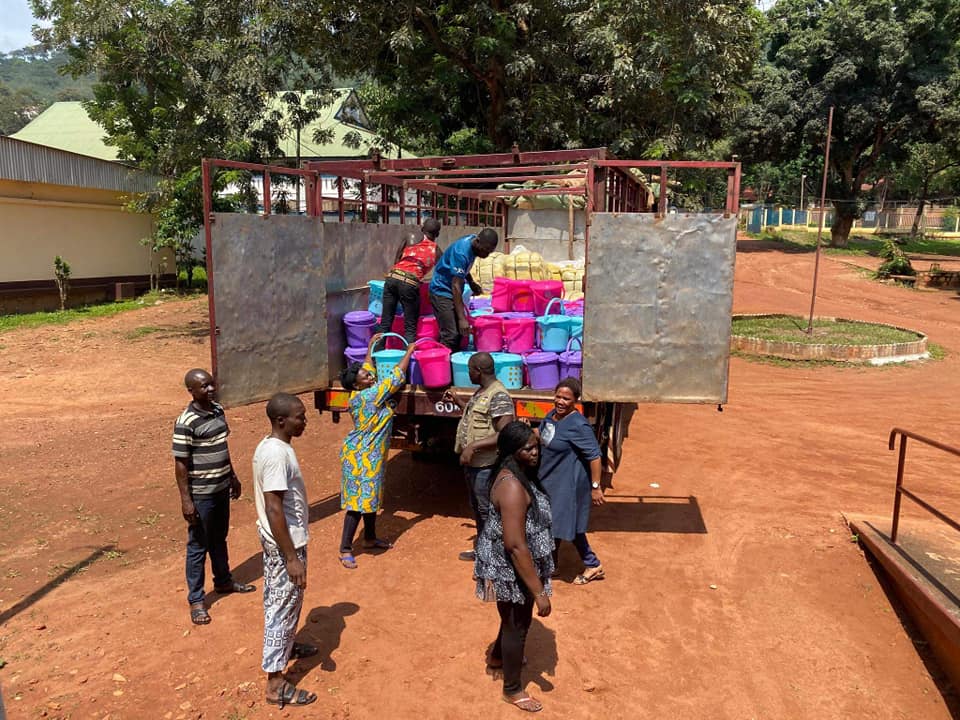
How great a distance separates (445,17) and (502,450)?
13.0 m

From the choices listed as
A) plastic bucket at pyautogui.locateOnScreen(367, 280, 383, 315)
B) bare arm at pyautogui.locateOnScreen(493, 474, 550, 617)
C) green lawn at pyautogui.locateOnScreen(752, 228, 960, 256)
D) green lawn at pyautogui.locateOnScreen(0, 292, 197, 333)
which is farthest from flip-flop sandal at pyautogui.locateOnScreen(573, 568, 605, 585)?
green lawn at pyautogui.locateOnScreen(752, 228, 960, 256)

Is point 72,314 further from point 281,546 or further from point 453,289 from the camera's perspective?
point 281,546

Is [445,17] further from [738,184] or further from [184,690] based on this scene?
[184,690]

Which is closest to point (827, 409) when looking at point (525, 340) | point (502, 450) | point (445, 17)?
point (525, 340)

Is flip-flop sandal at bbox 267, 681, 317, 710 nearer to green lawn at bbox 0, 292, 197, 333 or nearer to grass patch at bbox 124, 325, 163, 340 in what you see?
grass patch at bbox 124, 325, 163, 340

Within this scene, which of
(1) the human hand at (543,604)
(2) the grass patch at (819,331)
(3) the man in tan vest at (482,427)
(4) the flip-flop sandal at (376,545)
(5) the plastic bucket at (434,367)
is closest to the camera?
(1) the human hand at (543,604)

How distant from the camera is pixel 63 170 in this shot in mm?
19125

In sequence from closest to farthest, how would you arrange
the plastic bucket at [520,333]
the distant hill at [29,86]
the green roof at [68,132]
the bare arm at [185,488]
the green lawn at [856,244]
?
the bare arm at [185,488] → the plastic bucket at [520,333] → the green lawn at [856,244] → the green roof at [68,132] → the distant hill at [29,86]

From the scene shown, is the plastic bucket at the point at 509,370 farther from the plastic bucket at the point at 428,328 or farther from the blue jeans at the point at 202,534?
the blue jeans at the point at 202,534

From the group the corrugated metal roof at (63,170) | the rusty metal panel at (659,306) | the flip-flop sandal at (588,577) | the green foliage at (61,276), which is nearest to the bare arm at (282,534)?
the flip-flop sandal at (588,577)

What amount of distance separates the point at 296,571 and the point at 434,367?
224cm

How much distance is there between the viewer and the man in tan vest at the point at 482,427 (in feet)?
14.5

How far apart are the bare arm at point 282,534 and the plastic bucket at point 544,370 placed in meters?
2.44

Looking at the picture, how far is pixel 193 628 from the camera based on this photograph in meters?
4.20
